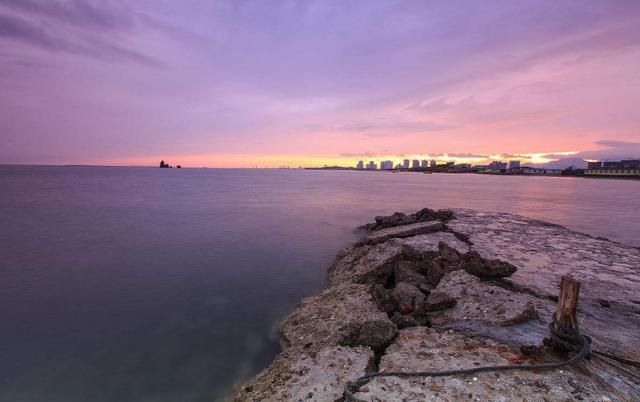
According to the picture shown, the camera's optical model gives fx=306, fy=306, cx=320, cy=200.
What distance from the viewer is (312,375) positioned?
A: 476 cm

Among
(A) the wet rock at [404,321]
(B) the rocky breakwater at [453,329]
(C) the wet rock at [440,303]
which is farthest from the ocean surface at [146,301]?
(C) the wet rock at [440,303]

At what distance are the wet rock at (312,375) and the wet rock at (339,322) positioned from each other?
31 cm

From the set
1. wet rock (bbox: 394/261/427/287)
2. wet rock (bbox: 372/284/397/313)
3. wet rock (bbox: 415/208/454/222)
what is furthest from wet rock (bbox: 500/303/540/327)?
wet rock (bbox: 415/208/454/222)

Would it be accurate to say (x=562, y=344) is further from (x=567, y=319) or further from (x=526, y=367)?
(x=526, y=367)

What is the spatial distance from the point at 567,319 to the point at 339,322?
393 centimetres

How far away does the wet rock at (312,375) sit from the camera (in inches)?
175

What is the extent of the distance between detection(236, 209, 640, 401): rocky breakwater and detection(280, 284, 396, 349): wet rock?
2 centimetres

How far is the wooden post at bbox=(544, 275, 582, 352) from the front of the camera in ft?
14.6

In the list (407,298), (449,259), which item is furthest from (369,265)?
(407,298)

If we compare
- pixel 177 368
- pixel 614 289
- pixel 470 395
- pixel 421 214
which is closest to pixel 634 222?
pixel 421 214

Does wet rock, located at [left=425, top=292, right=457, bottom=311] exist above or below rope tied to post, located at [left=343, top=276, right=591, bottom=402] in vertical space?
below

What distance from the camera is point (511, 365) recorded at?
426 cm

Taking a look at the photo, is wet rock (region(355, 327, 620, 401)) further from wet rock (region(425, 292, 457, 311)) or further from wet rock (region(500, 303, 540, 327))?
wet rock (region(425, 292, 457, 311))

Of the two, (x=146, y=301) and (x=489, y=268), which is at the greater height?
(x=489, y=268)
